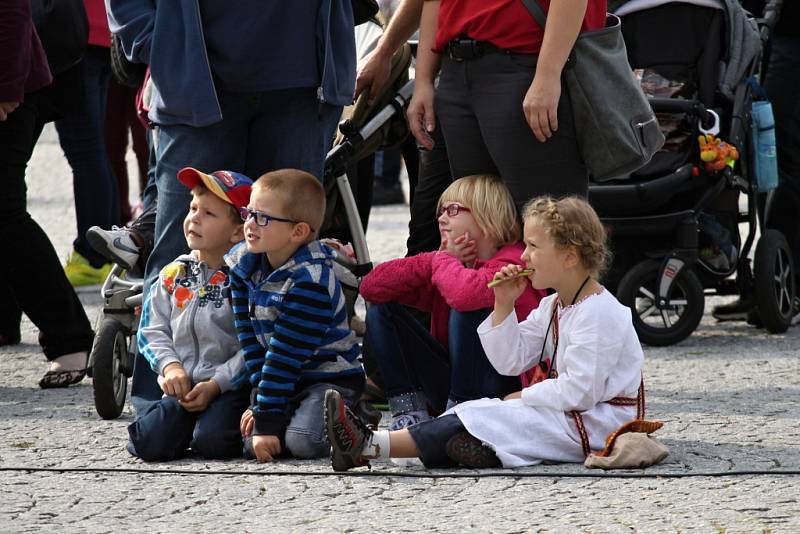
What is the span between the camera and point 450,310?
14.9 feet

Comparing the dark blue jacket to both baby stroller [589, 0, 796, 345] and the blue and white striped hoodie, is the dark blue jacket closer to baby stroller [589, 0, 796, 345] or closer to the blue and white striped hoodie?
the blue and white striped hoodie

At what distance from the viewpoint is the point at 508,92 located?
4320mm

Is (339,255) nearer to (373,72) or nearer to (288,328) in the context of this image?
(373,72)

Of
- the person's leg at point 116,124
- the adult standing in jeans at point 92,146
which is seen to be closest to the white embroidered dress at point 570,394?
the adult standing in jeans at point 92,146

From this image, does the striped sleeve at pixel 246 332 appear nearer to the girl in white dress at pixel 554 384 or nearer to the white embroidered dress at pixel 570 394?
the girl in white dress at pixel 554 384

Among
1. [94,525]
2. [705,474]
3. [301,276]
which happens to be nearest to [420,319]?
[301,276]

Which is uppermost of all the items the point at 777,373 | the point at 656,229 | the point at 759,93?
the point at 759,93

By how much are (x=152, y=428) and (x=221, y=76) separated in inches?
39.8

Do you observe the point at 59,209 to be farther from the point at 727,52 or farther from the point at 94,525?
the point at 94,525

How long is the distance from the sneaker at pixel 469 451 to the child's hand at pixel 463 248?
0.61m

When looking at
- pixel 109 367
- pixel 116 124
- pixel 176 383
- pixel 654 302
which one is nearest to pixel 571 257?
pixel 176 383

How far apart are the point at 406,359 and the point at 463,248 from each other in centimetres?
35

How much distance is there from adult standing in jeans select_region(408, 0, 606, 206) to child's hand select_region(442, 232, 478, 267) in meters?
0.19

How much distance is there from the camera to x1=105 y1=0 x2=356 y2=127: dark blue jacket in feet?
14.5
